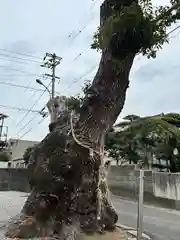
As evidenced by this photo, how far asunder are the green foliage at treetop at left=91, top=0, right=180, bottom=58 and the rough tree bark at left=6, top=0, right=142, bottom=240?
6 centimetres

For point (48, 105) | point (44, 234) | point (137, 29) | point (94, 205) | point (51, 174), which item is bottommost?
point (44, 234)

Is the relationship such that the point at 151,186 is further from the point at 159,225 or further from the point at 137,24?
the point at 137,24

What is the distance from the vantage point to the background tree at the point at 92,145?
308 inches

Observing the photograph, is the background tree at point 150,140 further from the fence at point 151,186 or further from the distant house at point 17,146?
the distant house at point 17,146

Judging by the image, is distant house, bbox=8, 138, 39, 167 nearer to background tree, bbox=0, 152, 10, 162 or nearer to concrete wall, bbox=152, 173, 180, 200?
background tree, bbox=0, 152, 10, 162

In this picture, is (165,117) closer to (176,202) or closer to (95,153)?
(176,202)

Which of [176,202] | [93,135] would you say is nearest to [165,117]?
[176,202]

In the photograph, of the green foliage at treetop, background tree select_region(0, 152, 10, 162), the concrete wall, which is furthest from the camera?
background tree select_region(0, 152, 10, 162)

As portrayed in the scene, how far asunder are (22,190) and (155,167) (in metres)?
11.9

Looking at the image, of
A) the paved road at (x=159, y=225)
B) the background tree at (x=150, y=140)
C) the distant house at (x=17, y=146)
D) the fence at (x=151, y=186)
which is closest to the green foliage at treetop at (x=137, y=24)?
the paved road at (x=159, y=225)

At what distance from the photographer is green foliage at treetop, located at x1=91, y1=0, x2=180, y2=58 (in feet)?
25.1

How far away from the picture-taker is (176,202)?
54.2 ft

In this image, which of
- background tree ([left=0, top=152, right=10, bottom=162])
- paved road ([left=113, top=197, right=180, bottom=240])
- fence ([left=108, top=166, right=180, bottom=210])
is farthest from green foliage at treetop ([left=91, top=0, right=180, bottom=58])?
background tree ([left=0, top=152, right=10, bottom=162])

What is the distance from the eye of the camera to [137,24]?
7641mm
